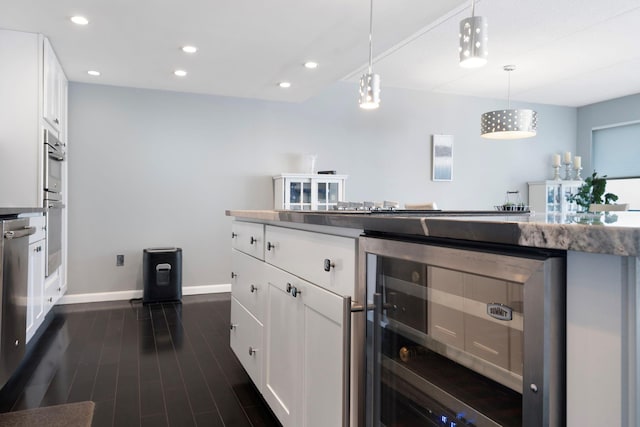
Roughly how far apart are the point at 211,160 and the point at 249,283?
3.13 m

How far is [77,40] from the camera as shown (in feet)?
11.3

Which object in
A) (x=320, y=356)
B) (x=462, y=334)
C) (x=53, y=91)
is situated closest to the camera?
(x=462, y=334)

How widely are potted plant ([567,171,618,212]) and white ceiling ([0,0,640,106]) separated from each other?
1244 mm

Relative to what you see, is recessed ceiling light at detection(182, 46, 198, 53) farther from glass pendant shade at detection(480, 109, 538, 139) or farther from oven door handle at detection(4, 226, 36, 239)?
glass pendant shade at detection(480, 109, 538, 139)

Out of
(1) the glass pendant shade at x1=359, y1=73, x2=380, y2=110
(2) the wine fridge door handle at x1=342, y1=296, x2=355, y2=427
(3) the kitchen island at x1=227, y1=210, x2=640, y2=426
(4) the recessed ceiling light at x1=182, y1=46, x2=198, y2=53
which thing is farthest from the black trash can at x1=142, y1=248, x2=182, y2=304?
(3) the kitchen island at x1=227, y1=210, x2=640, y2=426

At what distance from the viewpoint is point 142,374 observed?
251 centimetres

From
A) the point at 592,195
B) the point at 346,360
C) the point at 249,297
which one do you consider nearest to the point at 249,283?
the point at 249,297

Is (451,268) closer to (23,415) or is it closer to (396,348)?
(396,348)

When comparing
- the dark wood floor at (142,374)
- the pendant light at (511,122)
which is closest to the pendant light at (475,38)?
the dark wood floor at (142,374)

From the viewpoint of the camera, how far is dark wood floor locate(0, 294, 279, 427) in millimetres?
2043

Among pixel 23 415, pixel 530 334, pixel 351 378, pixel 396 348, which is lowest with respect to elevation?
pixel 23 415

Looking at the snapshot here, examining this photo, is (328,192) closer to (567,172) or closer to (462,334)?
(567,172)

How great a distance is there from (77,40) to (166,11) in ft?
3.15

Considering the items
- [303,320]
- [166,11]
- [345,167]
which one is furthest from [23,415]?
[345,167]
